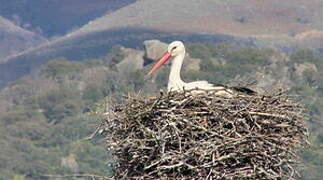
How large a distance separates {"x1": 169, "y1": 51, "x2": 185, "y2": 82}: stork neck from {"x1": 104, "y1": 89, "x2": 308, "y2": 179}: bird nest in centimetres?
164

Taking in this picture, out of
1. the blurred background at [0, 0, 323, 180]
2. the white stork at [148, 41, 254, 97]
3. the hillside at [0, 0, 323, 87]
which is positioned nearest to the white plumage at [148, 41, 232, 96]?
the white stork at [148, 41, 254, 97]

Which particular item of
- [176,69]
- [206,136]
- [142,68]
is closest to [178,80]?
[176,69]

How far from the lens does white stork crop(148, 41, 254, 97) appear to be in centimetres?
1154

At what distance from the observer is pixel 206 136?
1048 cm

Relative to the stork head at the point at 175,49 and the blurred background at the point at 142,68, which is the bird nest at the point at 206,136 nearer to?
the stork head at the point at 175,49

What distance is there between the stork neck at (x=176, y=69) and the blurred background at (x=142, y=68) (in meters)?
34.1

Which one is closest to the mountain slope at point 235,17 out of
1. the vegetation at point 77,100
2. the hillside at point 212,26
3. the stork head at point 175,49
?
the hillside at point 212,26

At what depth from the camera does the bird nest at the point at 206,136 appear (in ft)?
33.5

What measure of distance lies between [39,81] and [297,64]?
1072 inches

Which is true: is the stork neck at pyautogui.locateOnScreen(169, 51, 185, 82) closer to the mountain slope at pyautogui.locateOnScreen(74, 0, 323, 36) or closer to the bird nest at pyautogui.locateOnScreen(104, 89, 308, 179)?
the bird nest at pyautogui.locateOnScreen(104, 89, 308, 179)

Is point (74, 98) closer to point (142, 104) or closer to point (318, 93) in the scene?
point (318, 93)

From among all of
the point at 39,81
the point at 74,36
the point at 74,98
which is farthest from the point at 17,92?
the point at 74,36

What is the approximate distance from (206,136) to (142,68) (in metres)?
83.9

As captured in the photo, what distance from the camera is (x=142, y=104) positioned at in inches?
444
